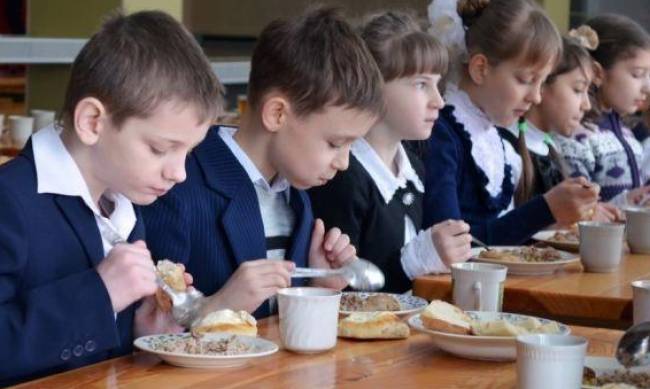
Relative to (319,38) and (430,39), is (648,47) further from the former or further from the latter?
(319,38)

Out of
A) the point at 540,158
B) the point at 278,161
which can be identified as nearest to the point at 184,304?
the point at 278,161

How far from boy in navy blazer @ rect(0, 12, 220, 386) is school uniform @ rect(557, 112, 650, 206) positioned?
8.15 feet

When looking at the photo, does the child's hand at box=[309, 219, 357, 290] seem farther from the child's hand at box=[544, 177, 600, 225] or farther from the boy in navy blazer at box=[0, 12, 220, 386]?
the child's hand at box=[544, 177, 600, 225]

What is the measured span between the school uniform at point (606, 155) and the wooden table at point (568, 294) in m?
1.68

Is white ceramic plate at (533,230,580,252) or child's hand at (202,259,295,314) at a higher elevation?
child's hand at (202,259,295,314)

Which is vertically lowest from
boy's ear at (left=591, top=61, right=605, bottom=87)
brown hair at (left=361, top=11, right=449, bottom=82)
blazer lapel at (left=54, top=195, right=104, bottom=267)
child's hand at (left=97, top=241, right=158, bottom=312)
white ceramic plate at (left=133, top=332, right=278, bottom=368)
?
white ceramic plate at (left=133, top=332, right=278, bottom=368)

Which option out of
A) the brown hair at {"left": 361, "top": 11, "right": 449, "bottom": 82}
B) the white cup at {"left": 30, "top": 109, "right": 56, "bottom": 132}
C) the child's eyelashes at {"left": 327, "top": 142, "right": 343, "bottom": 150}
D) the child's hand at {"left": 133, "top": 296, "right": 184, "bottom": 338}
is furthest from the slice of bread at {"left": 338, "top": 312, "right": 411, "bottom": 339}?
the white cup at {"left": 30, "top": 109, "right": 56, "bottom": 132}

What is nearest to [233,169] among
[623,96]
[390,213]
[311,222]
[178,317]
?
[311,222]

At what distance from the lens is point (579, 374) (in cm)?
147

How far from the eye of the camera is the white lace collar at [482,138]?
129 inches

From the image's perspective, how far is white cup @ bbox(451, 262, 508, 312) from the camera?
2.00 metres

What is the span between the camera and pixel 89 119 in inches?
71.1

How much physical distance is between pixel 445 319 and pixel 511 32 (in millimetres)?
1692

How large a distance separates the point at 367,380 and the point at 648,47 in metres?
3.18
